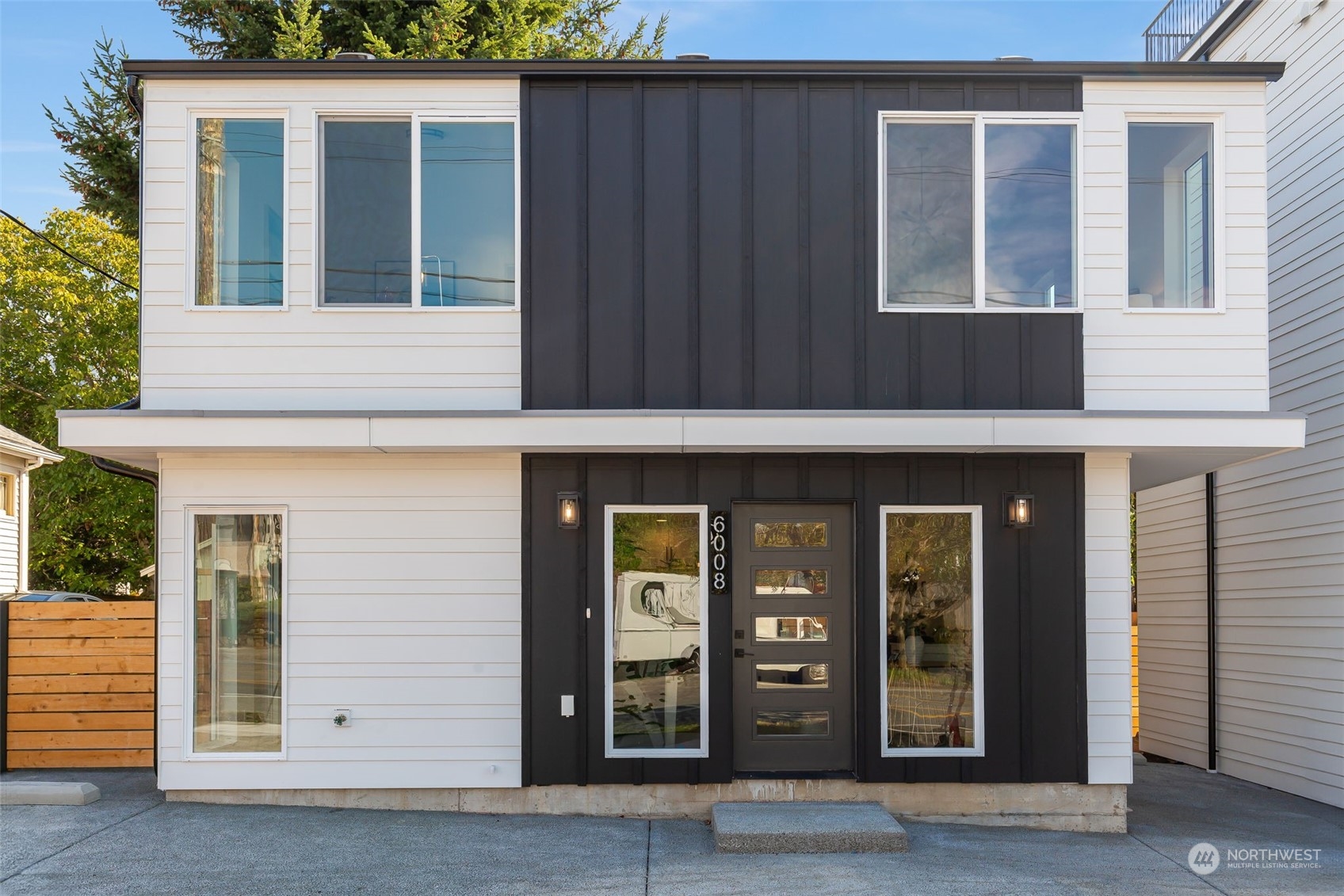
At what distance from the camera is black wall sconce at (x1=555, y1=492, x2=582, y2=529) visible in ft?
22.7

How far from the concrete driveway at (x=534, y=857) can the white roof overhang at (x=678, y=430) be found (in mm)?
2453

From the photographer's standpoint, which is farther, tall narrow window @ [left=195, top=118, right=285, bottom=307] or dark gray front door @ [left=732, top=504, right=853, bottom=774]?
tall narrow window @ [left=195, top=118, right=285, bottom=307]

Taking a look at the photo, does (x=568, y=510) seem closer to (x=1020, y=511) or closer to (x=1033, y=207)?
(x=1020, y=511)

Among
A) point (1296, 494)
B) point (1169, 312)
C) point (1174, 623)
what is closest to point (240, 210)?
point (1169, 312)

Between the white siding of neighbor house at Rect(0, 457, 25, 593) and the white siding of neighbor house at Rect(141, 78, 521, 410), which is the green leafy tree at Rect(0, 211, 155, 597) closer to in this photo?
the white siding of neighbor house at Rect(0, 457, 25, 593)

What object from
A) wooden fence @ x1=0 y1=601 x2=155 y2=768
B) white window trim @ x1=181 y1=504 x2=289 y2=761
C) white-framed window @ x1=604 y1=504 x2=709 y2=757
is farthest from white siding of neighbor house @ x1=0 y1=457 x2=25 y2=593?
white-framed window @ x1=604 y1=504 x2=709 y2=757

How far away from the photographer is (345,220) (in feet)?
23.6

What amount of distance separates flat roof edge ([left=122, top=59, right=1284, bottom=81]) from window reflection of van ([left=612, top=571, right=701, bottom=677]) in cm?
358

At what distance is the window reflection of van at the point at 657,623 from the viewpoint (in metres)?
7.06

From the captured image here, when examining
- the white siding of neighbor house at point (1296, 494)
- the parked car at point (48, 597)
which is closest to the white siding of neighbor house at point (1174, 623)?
the white siding of neighbor house at point (1296, 494)

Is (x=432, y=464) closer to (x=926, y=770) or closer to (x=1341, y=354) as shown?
(x=926, y=770)

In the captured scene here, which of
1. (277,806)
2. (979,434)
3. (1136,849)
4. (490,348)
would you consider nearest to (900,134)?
(979,434)

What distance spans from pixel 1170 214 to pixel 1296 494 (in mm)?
3111

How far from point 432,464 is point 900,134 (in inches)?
161
